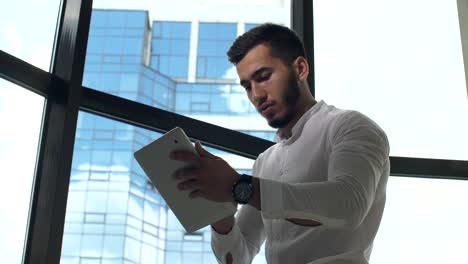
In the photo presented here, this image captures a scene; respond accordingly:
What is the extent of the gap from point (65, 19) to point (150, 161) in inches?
51.8

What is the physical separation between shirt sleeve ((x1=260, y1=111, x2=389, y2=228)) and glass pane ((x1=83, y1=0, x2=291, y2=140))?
1.35 m

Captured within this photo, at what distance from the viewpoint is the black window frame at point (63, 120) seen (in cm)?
229

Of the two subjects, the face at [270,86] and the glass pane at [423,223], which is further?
the glass pane at [423,223]

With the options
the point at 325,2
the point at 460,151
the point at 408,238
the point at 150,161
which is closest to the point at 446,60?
the point at 460,151

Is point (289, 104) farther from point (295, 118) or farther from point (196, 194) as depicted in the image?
point (196, 194)

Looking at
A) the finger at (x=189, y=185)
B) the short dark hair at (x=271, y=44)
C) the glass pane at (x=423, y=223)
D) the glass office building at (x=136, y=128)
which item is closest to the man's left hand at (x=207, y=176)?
the finger at (x=189, y=185)

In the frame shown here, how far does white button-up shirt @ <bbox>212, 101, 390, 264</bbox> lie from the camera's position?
1.45m

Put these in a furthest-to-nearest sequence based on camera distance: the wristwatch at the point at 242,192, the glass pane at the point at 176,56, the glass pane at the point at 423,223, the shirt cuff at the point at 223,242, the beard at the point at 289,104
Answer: the glass pane at the point at 423,223
the glass pane at the point at 176,56
the beard at the point at 289,104
the shirt cuff at the point at 223,242
the wristwatch at the point at 242,192

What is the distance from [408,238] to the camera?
3.14 meters

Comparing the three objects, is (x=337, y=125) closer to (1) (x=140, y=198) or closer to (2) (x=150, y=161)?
(2) (x=150, y=161)

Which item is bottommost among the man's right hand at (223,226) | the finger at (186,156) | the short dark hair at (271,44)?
the man's right hand at (223,226)

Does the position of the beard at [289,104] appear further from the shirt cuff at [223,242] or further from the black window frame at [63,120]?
the black window frame at [63,120]

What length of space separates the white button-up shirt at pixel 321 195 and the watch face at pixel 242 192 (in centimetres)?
3

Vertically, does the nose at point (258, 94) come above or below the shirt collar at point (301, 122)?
above
